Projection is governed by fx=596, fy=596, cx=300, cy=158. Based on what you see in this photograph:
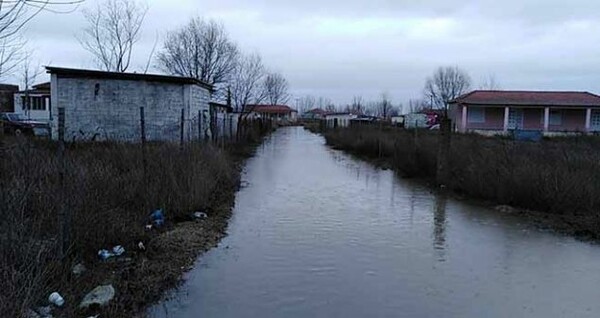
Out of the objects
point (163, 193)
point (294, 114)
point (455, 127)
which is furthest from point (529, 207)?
point (294, 114)

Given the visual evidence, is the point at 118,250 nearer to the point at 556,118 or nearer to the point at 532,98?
the point at 532,98

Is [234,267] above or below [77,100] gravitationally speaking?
below

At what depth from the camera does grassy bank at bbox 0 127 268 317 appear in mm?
5762

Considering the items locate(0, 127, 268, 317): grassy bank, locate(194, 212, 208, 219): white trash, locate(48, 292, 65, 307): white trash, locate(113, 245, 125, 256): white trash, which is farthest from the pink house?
locate(48, 292, 65, 307): white trash

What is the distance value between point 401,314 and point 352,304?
22.9 inches

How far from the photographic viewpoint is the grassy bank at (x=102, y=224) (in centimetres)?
576

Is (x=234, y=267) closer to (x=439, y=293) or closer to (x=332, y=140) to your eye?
(x=439, y=293)

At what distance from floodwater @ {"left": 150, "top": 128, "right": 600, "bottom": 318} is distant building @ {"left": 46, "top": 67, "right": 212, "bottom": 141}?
11.5 m

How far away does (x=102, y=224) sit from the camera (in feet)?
26.2

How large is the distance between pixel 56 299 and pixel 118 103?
1974 cm

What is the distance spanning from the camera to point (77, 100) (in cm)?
2419

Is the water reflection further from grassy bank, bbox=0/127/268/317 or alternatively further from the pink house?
the pink house

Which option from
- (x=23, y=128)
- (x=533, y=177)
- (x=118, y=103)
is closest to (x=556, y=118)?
(x=118, y=103)

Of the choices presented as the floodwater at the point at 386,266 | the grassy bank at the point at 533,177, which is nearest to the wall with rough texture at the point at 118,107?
the grassy bank at the point at 533,177
